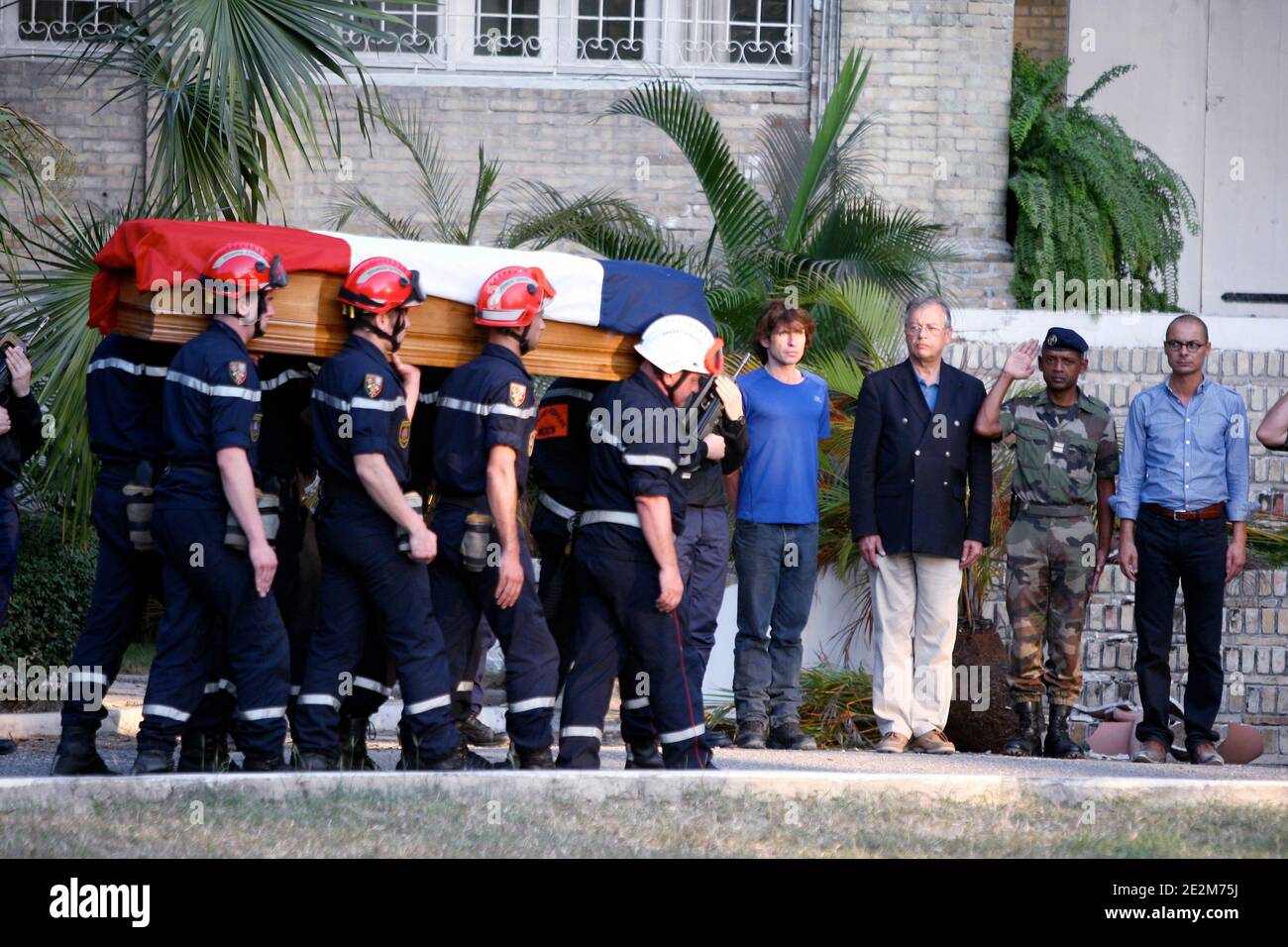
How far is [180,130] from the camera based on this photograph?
9.39 m

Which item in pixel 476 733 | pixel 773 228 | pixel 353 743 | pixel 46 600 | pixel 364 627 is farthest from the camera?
pixel 773 228

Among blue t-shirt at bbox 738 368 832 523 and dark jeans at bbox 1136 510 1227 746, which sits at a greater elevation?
blue t-shirt at bbox 738 368 832 523

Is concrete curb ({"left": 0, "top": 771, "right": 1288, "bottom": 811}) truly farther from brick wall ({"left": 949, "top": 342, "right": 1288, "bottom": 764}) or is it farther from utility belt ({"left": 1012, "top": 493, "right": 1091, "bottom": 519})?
brick wall ({"left": 949, "top": 342, "right": 1288, "bottom": 764})

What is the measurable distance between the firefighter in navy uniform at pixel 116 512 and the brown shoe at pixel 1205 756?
476 centimetres

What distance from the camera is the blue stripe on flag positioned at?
7.32 meters

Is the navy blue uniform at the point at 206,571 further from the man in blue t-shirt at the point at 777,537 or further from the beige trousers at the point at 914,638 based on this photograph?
the beige trousers at the point at 914,638

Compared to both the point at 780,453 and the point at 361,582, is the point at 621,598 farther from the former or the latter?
the point at 780,453

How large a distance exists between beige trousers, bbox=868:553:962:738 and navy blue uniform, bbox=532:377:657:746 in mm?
1557

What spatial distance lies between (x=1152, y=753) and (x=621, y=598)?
9.82 ft

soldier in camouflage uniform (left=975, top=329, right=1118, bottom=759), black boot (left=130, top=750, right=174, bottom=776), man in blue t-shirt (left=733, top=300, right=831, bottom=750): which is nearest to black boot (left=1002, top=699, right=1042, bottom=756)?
soldier in camouflage uniform (left=975, top=329, right=1118, bottom=759)

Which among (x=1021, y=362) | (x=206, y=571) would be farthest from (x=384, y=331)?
(x=1021, y=362)

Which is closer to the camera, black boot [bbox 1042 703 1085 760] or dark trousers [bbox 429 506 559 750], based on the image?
dark trousers [bbox 429 506 559 750]

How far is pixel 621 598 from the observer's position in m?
6.87

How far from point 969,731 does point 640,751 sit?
2232 mm
